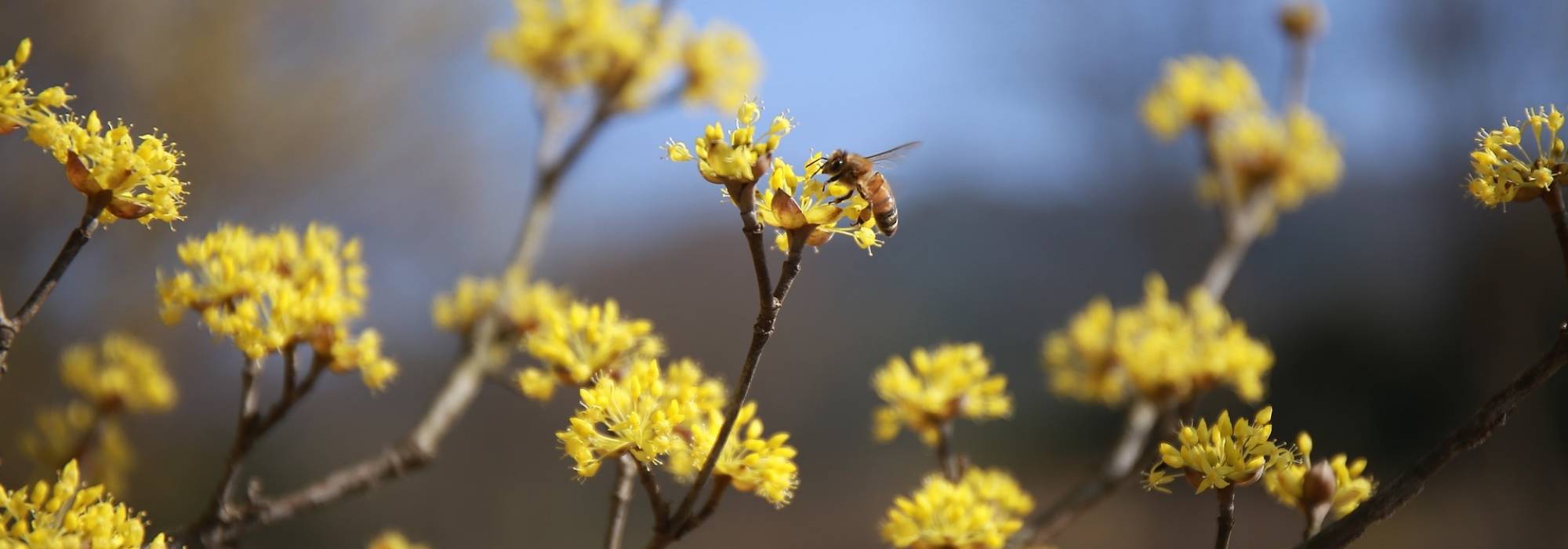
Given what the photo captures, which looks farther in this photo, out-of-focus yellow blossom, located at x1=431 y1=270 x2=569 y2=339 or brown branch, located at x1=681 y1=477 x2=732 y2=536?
out-of-focus yellow blossom, located at x1=431 y1=270 x2=569 y2=339

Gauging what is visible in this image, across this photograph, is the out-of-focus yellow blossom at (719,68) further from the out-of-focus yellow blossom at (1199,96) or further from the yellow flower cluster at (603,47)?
the out-of-focus yellow blossom at (1199,96)

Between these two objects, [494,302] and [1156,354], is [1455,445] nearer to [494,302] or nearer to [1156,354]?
[1156,354]

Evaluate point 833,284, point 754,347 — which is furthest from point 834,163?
point 833,284

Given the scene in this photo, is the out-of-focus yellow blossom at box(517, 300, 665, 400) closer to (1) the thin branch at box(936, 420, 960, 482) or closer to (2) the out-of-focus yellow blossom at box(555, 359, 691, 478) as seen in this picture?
(2) the out-of-focus yellow blossom at box(555, 359, 691, 478)

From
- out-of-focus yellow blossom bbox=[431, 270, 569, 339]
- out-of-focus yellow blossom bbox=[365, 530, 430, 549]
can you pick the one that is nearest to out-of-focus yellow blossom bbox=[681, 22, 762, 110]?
out-of-focus yellow blossom bbox=[431, 270, 569, 339]

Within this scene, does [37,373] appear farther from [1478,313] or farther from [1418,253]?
[1418,253]

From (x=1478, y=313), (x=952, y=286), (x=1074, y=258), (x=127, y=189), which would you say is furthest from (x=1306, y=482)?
(x=1074, y=258)
